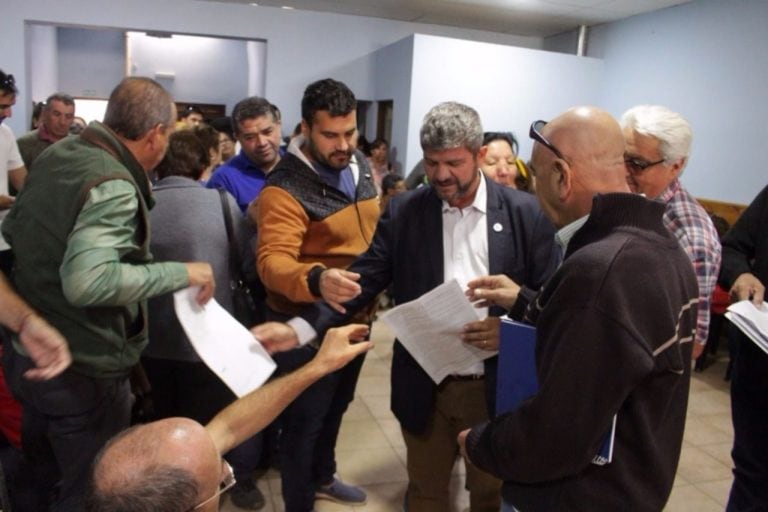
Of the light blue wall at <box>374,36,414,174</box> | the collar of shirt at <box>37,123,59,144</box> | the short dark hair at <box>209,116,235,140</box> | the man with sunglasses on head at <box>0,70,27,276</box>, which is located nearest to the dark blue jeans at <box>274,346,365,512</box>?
the man with sunglasses on head at <box>0,70,27,276</box>

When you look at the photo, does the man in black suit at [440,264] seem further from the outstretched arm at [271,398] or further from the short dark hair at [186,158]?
the short dark hair at [186,158]

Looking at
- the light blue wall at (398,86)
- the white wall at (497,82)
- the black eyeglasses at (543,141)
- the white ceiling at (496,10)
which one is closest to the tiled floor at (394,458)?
the black eyeglasses at (543,141)

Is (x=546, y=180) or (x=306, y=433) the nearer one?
(x=546, y=180)

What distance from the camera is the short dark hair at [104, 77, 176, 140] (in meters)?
1.74

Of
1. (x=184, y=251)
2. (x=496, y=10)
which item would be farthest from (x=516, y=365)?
(x=496, y=10)

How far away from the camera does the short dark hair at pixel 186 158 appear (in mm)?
2270

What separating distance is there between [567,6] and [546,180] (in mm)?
5560

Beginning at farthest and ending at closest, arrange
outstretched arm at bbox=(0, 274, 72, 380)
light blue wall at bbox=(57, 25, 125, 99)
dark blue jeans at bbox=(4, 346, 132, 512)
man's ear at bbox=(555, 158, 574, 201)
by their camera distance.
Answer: light blue wall at bbox=(57, 25, 125, 99) → dark blue jeans at bbox=(4, 346, 132, 512) → outstretched arm at bbox=(0, 274, 72, 380) → man's ear at bbox=(555, 158, 574, 201)

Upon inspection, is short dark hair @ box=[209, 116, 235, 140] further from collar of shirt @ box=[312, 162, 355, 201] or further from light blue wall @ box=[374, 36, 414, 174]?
light blue wall @ box=[374, 36, 414, 174]

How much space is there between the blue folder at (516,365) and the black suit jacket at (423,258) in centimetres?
46

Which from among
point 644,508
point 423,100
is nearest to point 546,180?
point 644,508

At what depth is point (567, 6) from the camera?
5.99 meters

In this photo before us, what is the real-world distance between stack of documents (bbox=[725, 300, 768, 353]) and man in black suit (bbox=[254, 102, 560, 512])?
558 mm

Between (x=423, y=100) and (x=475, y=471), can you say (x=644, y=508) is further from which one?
(x=423, y=100)
